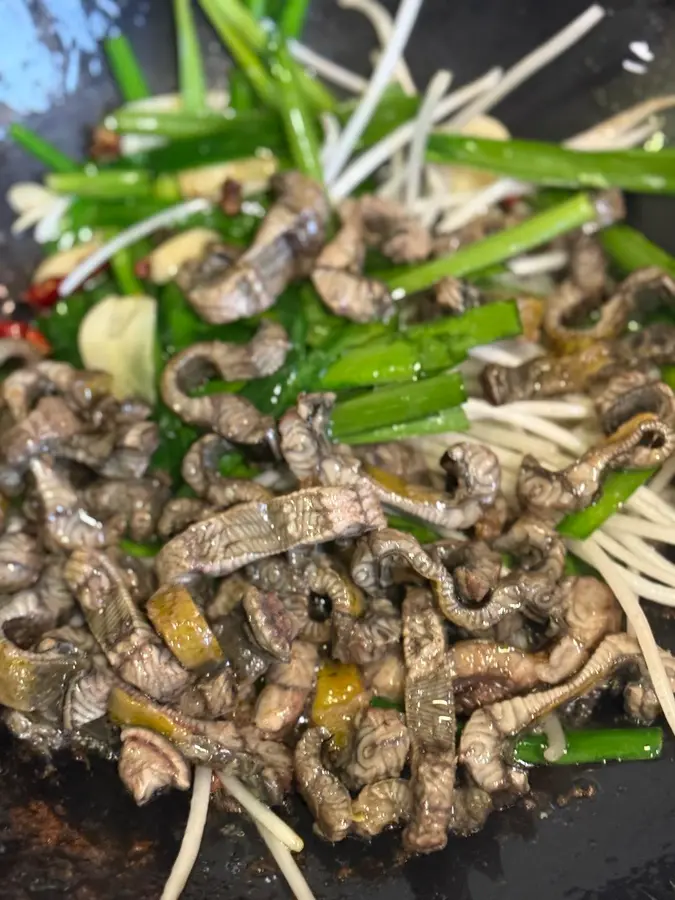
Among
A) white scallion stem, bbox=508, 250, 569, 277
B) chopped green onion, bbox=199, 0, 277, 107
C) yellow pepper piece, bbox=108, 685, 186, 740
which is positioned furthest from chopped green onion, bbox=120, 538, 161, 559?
chopped green onion, bbox=199, 0, 277, 107

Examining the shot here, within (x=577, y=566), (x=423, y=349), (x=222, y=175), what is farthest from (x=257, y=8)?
(x=577, y=566)

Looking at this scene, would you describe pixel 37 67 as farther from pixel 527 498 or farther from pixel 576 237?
pixel 527 498

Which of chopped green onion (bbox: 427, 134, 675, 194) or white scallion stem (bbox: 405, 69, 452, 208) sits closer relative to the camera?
chopped green onion (bbox: 427, 134, 675, 194)

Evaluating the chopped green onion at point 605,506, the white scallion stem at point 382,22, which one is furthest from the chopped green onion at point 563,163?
the chopped green onion at point 605,506

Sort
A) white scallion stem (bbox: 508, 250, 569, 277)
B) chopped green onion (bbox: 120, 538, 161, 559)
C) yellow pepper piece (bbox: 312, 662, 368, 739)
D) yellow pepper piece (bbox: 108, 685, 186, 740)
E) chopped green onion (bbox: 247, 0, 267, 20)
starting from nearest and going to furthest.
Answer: yellow pepper piece (bbox: 108, 685, 186, 740) → yellow pepper piece (bbox: 312, 662, 368, 739) → chopped green onion (bbox: 120, 538, 161, 559) → white scallion stem (bbox: 508, 250, 569, 277) → chopped green onion (bbox: 247, 0, 267, 20)

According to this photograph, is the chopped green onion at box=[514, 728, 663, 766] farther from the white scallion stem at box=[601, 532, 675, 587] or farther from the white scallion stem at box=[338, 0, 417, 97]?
the white scallion stem at box=[338, 0, 417, 97]

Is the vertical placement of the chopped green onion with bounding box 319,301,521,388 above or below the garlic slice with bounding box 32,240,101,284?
below
